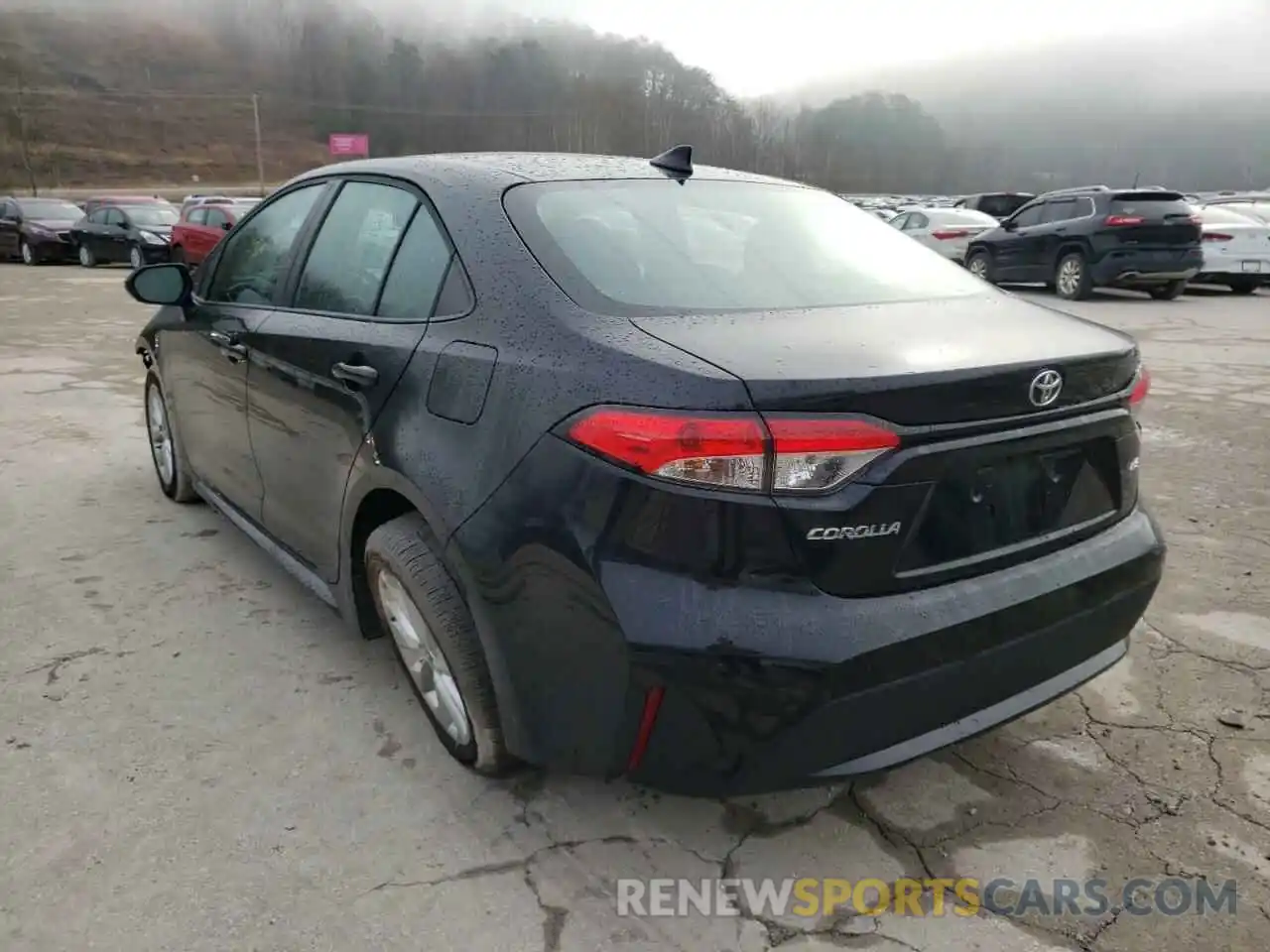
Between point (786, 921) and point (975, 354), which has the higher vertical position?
point (975, 354)

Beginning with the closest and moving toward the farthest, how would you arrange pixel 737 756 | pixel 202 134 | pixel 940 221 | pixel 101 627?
pixel 737 756, pixel 101 627, pixel 940 221, pixel 202 134

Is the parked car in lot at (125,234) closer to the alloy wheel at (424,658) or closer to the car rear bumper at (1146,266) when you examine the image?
the car rear bumper at (1146,266)

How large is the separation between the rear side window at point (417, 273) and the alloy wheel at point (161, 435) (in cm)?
234

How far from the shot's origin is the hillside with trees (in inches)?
3314

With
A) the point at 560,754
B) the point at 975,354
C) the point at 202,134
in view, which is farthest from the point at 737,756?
the point at 202,134

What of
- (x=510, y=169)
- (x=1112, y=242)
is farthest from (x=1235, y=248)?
(x=510, y=169)

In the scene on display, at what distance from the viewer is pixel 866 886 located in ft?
6.79

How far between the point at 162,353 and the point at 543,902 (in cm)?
331

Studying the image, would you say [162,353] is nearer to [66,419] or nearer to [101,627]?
[101,627]

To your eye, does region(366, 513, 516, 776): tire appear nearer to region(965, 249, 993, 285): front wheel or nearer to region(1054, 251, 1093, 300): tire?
region(1054, 251, 1093, 300): tire

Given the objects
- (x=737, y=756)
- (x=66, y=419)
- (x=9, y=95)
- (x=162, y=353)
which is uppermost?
(x=9, y=95)

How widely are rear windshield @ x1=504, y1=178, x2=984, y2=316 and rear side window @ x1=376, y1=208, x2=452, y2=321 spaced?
24 cm

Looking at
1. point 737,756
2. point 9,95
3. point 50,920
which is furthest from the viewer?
point 9,95

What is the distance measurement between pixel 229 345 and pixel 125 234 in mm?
18411
